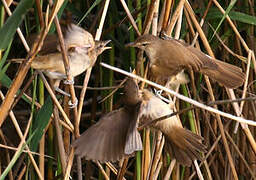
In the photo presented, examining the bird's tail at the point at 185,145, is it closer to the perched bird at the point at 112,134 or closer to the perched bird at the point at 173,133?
the perched bird at the point at 173,133

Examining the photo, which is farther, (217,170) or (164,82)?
(217,170)

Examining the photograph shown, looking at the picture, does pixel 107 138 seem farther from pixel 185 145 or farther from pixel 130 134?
pixel 185 145

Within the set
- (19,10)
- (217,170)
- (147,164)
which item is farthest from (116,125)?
(217,170)

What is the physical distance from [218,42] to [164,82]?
1.23 feet

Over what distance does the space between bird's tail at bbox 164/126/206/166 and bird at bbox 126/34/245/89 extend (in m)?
0.17

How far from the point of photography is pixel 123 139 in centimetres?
127

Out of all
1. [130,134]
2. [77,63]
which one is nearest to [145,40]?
[77,63]

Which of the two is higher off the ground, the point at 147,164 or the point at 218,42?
the point at 218,42

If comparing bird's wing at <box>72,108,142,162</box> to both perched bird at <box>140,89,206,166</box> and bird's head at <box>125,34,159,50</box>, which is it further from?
bird's head at <box>125,34,159,50</box>

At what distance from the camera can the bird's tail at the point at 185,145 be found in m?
1.43

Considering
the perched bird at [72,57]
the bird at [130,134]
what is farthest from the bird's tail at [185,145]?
the perched bird at [72,57]

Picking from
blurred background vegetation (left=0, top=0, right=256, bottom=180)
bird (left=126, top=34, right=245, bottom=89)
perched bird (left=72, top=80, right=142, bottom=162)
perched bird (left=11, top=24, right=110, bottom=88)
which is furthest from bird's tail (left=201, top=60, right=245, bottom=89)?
perched bird (left=11, top=24, right=110, bottom=88)

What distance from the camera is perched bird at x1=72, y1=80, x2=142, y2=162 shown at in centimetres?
122

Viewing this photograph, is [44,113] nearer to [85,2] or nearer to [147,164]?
[147,164]
